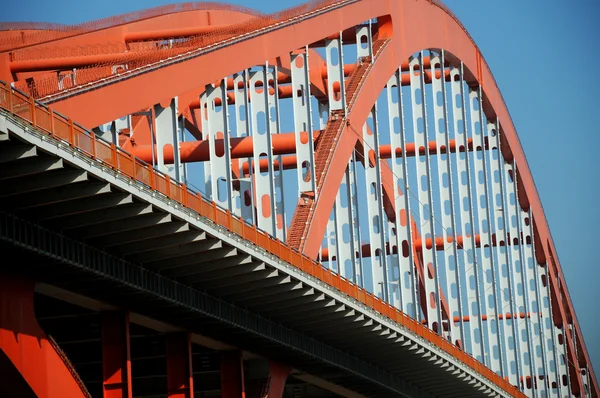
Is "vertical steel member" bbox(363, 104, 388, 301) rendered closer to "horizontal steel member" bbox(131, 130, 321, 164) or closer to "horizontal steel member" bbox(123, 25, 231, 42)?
"horizontal steel member" bbox(131, 130, 321, 164)

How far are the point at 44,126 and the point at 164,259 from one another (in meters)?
8.75

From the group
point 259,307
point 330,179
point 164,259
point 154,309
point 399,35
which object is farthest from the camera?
point 399,35

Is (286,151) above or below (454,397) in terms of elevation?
above

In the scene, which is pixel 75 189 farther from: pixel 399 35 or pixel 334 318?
pixel 399 35

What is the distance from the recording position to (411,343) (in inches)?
2224

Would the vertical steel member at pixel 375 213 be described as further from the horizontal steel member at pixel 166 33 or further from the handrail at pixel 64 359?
the handrail at pixel 64 359

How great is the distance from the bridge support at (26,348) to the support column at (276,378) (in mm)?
15510

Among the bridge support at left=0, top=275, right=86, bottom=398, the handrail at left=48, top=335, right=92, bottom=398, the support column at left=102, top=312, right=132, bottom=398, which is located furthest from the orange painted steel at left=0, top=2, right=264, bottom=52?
the bridge support at left=0, top=275, right=86, bottom=398

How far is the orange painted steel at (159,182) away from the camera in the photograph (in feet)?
100

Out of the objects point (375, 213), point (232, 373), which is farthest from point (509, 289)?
point (232, 373)

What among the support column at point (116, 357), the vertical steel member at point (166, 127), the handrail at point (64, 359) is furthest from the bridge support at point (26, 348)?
the vertical steel member at point (166, 127)

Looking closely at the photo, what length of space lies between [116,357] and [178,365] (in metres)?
5.19

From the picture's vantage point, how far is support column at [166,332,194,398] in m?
45.1

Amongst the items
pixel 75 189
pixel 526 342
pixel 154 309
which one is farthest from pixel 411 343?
pixel 526 342
